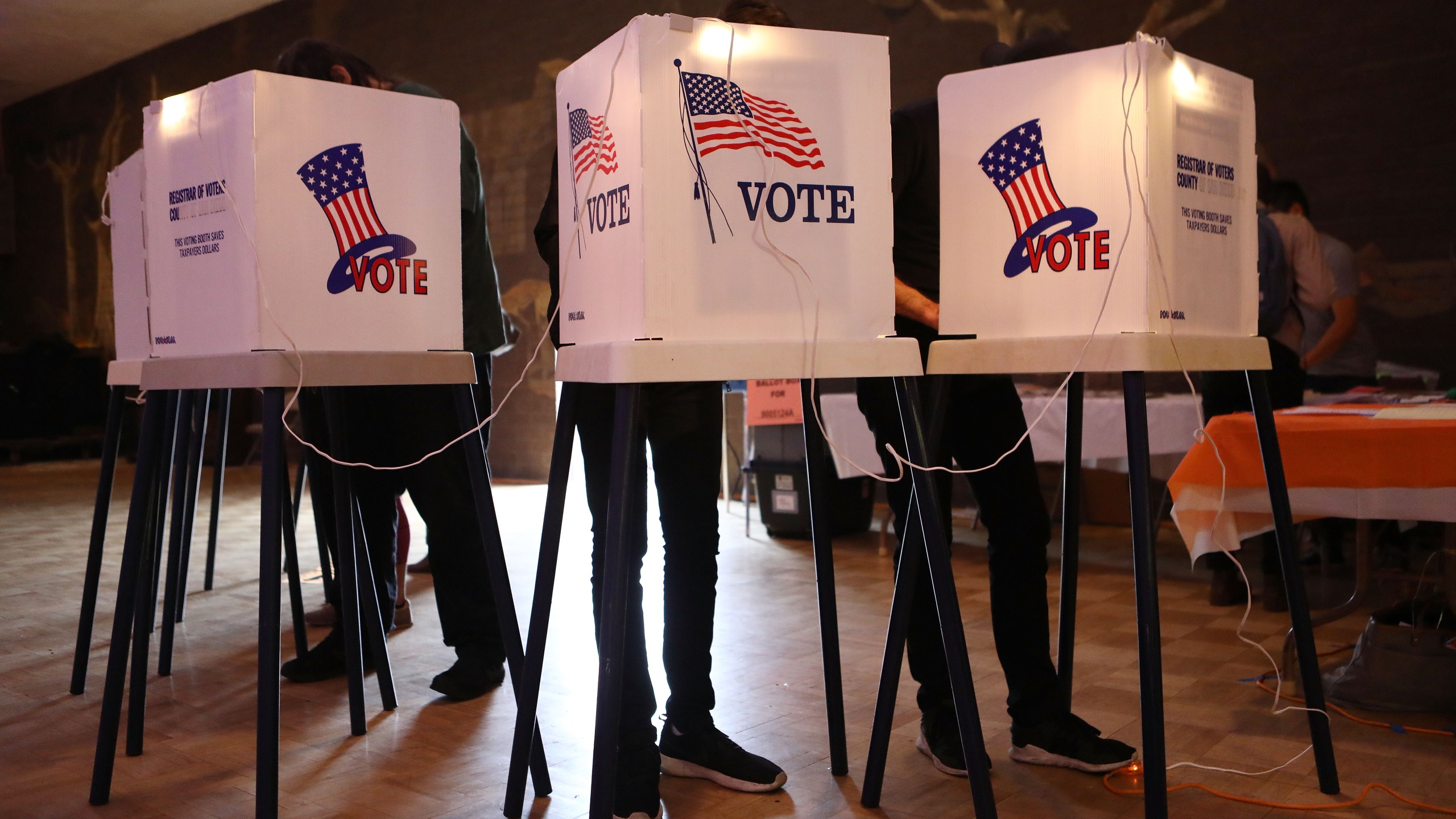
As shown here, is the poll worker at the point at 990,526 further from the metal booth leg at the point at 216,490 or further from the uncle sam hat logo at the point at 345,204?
the metal booth leg at the point at 216,490

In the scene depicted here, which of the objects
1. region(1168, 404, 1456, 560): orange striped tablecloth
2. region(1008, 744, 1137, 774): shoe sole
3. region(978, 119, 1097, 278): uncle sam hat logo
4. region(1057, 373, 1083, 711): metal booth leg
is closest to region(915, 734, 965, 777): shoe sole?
region(1008, 744, 1137, 774): shoe sole

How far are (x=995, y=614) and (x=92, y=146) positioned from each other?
11.0 metres

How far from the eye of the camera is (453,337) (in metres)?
1.61

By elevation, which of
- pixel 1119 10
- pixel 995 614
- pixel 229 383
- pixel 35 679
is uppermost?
pixel 1119 10

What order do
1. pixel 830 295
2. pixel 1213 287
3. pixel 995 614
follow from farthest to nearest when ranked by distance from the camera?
pixel 995 614
pixel 1213 287
pixel 830 295

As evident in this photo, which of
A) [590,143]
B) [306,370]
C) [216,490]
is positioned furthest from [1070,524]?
[216,490]

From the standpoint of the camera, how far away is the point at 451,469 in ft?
7.22

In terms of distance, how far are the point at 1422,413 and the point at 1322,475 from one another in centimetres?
24

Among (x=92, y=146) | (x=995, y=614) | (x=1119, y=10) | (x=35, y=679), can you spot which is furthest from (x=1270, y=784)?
(x=92, y=146)

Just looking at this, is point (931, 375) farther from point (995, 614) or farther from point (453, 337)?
point (453, 337)

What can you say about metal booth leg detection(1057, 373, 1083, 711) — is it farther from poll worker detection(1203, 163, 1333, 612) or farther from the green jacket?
poll worker detection(1203, 163, 1333, 612)

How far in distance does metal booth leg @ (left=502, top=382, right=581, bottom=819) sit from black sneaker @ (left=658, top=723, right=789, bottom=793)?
0.92ft

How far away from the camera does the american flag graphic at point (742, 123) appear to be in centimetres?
122

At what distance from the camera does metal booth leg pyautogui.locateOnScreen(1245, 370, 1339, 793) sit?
155cm
